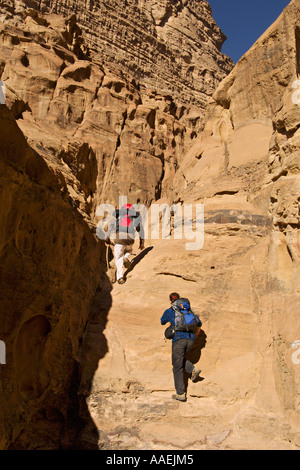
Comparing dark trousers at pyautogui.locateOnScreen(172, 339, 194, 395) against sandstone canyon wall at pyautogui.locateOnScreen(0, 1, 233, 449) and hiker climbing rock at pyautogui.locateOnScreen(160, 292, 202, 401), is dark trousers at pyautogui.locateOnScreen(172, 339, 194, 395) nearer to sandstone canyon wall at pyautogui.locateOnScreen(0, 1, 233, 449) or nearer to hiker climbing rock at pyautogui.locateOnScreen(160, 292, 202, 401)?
hiker climbing rock at pyautogui.locateOnScreen(160, 292, 202, 401)

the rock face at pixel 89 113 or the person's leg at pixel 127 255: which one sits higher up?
the rock face at pixel 89 113

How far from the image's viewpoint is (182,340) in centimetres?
575

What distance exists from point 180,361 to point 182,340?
0.30 metres

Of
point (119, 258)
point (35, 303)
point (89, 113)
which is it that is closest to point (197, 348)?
point (35, 303)

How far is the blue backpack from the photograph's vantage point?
578 cm

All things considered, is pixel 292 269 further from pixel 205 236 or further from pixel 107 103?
pixel 107 103

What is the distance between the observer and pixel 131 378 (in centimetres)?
584

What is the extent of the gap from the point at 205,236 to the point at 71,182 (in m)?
3.46

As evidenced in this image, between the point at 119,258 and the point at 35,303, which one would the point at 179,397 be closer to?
the point at 35,303

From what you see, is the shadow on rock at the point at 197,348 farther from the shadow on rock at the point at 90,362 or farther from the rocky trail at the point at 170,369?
the shadow on rock at the point at 90,362

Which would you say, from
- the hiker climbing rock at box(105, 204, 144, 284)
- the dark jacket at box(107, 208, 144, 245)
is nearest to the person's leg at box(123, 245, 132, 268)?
the hiker climbing rock at box(105, 204, 144, 284)

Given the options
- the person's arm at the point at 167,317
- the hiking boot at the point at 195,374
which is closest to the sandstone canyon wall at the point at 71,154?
the person's arm at the point at 167,317

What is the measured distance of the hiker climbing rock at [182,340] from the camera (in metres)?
5.63
